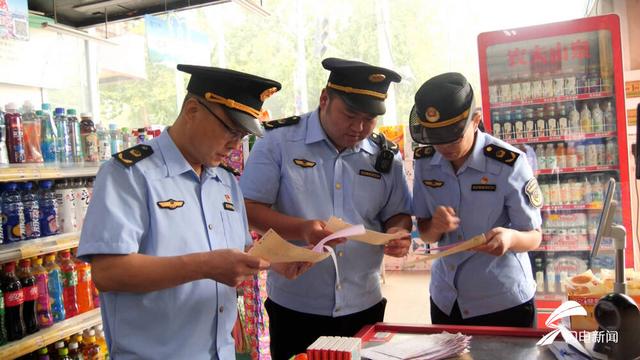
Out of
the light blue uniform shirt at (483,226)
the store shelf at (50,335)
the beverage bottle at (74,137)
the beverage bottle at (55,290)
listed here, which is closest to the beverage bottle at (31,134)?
the beverage bottle at (74,137)

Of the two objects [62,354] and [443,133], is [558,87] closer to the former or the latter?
[443,133]

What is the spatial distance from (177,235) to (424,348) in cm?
86

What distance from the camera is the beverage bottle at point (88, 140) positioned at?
3682 mm

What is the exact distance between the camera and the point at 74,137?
11.9 ft

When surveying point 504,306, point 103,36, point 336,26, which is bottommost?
point 504,306

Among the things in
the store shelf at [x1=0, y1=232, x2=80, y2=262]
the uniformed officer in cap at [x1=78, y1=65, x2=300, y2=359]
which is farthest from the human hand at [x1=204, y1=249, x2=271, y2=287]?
the store shelf at [x1=0, y1=232, x2=80, y2=262]

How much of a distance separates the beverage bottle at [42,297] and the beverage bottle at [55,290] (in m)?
0.05

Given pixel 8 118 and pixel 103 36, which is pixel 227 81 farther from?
pixel 103 36

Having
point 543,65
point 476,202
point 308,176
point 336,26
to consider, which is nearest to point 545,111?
point 543,65

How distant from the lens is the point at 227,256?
1539mm

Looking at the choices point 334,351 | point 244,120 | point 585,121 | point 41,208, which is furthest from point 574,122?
point 41,208

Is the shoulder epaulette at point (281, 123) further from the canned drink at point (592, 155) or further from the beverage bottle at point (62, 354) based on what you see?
the canned drink at point (592, 155)

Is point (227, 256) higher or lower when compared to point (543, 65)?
lower

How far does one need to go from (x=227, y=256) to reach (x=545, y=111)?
12.9 feet
